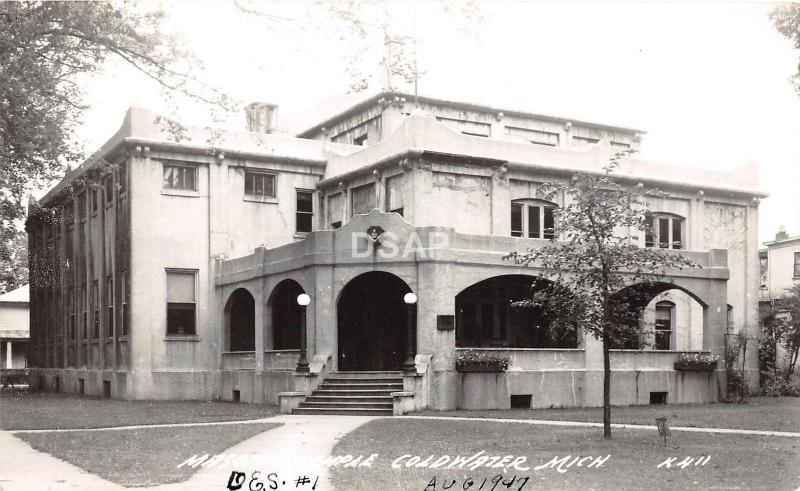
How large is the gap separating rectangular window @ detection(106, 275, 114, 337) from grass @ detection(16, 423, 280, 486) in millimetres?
15376

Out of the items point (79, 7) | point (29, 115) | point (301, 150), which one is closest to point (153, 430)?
point (29, 115)

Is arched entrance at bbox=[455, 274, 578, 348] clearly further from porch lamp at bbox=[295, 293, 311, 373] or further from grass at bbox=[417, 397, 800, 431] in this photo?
porch lamp at bbox=[295, 293, 311, 373]

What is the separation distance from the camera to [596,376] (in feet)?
87.7

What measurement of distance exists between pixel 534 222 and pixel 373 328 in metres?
6.52

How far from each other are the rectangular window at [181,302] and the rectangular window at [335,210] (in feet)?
17.0

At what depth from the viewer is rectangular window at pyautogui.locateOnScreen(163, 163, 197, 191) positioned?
32.0m

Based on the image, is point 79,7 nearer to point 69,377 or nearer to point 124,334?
point 124,334

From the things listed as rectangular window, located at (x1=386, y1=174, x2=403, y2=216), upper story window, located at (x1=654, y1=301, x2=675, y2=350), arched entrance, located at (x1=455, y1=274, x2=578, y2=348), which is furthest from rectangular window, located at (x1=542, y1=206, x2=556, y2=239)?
upper story window, located at (x1=654, y1=301, x2=675, y2=350)

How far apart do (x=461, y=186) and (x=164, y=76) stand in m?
13.0

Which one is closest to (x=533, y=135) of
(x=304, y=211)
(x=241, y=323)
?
→ (x=304, y=211)

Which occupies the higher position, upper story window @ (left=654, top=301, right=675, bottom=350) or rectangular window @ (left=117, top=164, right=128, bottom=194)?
rectangular window @ (left=117, top=164, right=128, bottom=194)

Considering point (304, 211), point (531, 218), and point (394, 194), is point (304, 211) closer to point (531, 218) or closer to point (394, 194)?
point (394, 194)

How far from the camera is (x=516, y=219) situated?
30953 mm

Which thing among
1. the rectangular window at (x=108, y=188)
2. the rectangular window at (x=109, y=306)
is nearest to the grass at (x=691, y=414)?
the rectangular window at (x=109, y=306)
